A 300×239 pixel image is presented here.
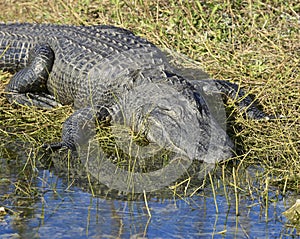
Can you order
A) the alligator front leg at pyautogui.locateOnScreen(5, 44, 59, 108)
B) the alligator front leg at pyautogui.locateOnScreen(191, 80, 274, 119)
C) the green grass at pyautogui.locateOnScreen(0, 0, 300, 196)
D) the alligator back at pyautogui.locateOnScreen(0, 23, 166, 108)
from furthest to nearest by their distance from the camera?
the alligator front leg at pyautogui.locateOnScreen(5, 44, 59, 108)
the alligator back at pyautogui.locateOnScreen(0, 23, 166, 108)
the alligator front leg at pyautogui.locateOnScreen(191, 80, 274, 119)
the green grass at pyautogui.locateOnScreen(0, 0, 300, 196)

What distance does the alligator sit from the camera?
441 centimetres

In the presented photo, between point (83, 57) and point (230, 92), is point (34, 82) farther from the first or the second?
point (230, 92)

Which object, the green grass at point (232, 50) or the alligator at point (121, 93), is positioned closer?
the alligator at point (121, 93)

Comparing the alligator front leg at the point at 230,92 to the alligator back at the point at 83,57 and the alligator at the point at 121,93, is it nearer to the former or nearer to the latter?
the alligator at the point at 121,93

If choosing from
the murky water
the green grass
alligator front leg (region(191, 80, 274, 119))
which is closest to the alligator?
alligator front leg (region(191, 80, 274, 119))

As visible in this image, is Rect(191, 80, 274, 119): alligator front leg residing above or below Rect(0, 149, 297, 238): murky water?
below

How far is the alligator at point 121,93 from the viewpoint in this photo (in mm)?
4411

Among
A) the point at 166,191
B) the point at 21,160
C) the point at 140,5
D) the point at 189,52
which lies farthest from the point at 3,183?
the point at 140,5

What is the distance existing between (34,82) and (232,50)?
1.85 meters

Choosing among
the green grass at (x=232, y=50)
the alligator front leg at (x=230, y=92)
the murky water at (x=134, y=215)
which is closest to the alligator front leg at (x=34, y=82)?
the green grass at (x=232, y=50)

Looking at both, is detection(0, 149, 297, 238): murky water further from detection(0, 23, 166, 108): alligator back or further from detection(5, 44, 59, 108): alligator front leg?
detection(5, 44, 59, 108): alligator front leg

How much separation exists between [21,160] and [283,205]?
5.91 ft

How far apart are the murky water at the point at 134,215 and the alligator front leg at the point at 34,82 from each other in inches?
68.9

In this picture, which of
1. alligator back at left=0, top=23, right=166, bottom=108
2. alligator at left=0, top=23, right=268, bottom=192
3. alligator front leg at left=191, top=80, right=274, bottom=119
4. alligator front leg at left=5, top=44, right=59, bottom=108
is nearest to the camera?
alligator at left=0, top=23, right=268, bottom=192
